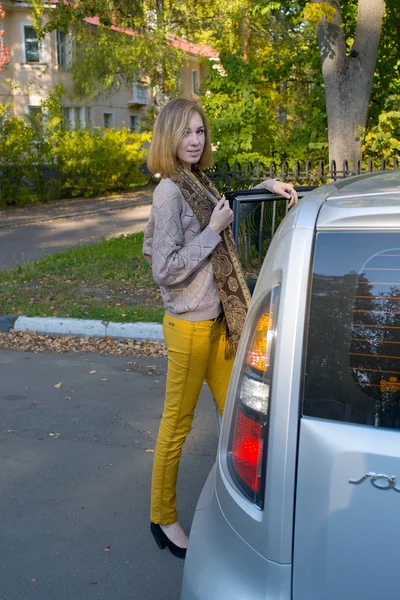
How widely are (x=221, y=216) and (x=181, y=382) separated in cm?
74

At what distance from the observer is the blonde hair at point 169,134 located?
305 centimetres

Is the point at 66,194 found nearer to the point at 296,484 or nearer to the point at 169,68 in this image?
the point at 169,68

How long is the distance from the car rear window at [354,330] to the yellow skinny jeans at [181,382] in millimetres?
1274

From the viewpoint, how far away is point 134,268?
9914 mm

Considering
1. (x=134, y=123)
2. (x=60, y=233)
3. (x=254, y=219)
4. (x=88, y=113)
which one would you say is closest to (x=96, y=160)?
(x=60, y=233)

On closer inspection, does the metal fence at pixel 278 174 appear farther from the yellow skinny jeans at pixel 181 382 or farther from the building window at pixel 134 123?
the building window at pixel 134 123

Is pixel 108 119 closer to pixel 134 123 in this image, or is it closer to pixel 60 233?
pixel 134 123

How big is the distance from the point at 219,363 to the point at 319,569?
1506mm

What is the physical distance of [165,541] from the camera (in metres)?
3.40

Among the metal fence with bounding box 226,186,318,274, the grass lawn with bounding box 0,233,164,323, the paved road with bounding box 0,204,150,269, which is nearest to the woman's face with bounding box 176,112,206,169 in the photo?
the metal fence with bounding box 226,186,318,274

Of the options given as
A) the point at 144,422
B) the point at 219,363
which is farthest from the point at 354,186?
the point at 144,422

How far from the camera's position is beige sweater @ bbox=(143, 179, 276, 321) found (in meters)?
2.93

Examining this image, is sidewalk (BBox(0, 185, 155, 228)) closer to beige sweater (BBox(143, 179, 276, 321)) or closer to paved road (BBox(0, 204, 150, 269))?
paved road (BBox(0, 204, 150, 269))

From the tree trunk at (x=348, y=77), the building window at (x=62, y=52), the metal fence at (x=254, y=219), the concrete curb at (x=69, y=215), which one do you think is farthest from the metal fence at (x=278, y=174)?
the building window at (x=62, y=52)
